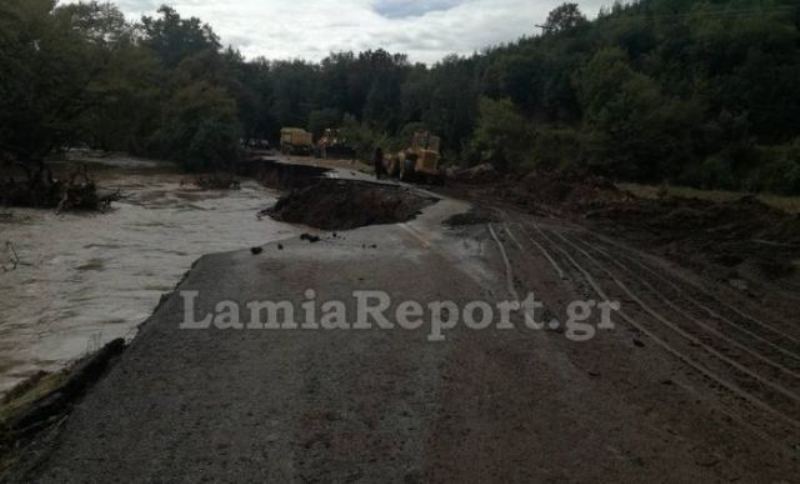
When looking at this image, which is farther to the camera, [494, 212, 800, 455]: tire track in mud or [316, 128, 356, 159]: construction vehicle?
[316, 128, 356, 159]: construction vehicle

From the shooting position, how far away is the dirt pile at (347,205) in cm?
2303

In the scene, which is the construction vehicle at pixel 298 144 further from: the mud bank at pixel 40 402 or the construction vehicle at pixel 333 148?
the mud bank at pixel 40 402

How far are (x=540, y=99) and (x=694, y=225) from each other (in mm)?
48260

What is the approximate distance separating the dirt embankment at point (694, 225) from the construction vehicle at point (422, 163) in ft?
13.5

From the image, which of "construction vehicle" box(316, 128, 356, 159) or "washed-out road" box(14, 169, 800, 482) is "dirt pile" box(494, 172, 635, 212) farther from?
"construction vehicle" box(316, 128, 356, 159)

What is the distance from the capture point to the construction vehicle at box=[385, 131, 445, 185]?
31.2 metres

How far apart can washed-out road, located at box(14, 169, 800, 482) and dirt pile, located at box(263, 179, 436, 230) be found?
39.5 feet

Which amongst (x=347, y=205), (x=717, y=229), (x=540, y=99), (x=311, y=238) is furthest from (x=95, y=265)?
(x=540, y=99)

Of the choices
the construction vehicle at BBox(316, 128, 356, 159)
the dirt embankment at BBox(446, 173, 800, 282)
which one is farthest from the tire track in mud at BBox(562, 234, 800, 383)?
the construction vehicle at BBox(316, 128, 356, 159)

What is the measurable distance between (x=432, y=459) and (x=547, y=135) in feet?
130

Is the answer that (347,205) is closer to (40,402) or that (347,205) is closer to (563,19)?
(40,402)

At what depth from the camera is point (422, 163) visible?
102 feet

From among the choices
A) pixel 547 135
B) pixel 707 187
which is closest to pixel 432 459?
pixel 707 187

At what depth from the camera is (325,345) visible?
7879mm
